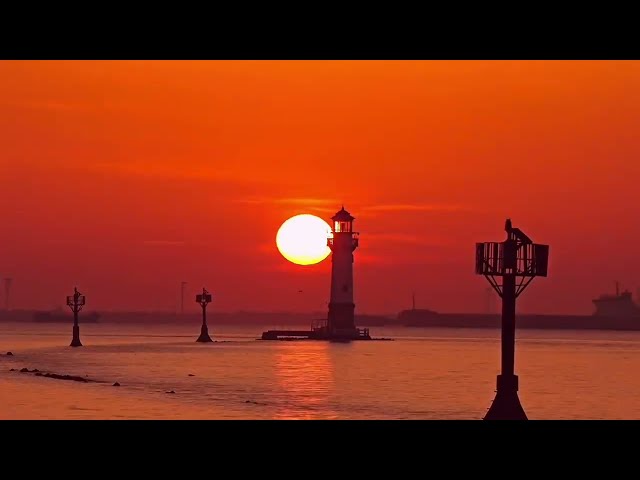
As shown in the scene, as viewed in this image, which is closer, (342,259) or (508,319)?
(508,319)

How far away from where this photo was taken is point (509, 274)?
105ft

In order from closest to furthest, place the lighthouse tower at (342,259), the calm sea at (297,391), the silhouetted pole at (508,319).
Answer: the silhouetted pole at (508,319) < the calm sea at (297,391) < the lighthouse tower at (342,259)

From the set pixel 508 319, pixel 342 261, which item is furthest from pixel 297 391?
pixel 342 261

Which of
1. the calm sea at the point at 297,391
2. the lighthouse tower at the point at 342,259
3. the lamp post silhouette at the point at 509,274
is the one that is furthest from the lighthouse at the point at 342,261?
the lamp post silhouette at the point at 509,274

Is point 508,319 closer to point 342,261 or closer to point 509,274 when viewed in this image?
point 509,274

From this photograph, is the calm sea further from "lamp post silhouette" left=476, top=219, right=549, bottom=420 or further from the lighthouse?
"lamp post silhouette" left=476, top=219, right=549, bottom=420

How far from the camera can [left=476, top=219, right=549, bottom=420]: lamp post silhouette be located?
32.1m

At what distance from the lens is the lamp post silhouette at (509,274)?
32.1 m

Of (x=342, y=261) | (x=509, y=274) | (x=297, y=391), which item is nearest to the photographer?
(x=509, y=274)

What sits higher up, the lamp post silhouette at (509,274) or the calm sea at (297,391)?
the lamp post silhouette at (509,274)

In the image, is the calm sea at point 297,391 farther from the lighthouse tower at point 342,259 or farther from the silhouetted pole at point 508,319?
the silhouetted pole at point 508,319

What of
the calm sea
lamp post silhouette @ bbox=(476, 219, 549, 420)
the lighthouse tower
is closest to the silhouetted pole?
lamp post silhouette @ bbox=(476, 219, 549, 420)
